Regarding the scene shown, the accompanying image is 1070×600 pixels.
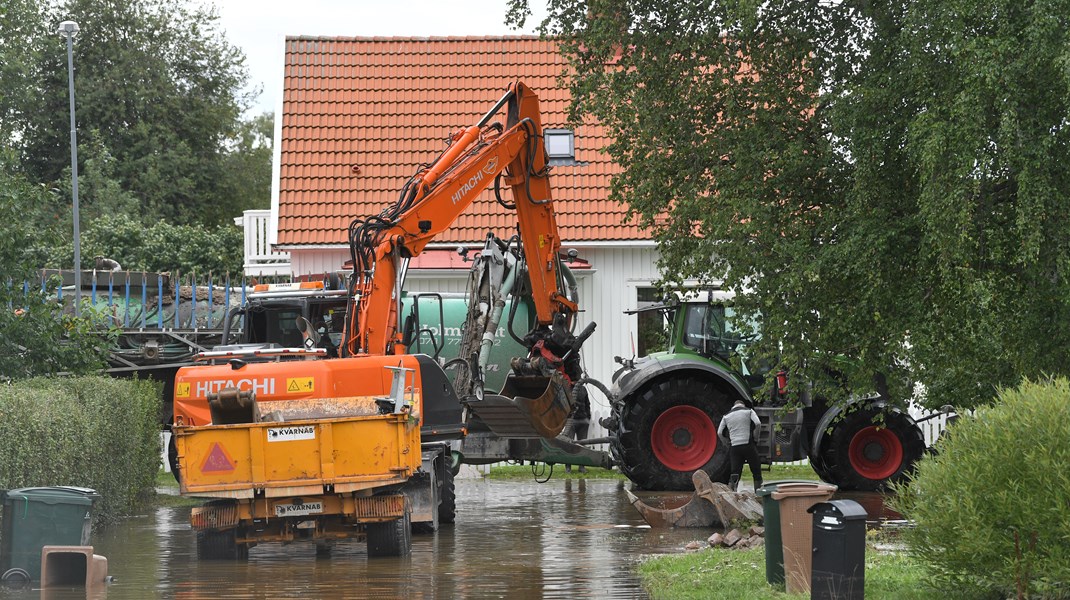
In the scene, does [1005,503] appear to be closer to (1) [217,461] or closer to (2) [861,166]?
(2) [861,166]

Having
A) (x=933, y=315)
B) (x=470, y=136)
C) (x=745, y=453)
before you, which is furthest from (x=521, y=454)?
(x=933, y=315)

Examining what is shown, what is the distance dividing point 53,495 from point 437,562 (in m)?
3.36

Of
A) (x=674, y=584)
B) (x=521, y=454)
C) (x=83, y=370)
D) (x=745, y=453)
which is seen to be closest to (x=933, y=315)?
(x=674, y=584)

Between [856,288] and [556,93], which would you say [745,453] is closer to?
[856,288]

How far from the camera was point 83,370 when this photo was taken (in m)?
18.2

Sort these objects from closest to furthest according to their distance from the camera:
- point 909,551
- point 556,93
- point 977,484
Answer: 1. point 977,484
2. point 909,551
3. point 556,93

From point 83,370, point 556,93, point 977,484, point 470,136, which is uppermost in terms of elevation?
point 556,93

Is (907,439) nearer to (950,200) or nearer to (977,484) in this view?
(950,200)

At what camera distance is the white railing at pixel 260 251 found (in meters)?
28.0

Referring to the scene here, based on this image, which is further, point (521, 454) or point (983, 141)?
point (521, 454)

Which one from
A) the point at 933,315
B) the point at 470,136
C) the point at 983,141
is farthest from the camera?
the point at 470,136

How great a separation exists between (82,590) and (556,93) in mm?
17993

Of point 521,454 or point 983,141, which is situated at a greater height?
point 983,141

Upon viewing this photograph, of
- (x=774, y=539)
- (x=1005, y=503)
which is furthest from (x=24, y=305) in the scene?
(x=1005, y=503)
